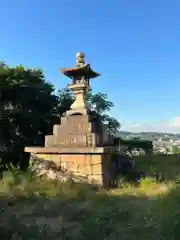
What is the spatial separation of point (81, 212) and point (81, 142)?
3.21 metres

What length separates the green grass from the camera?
3295 mm

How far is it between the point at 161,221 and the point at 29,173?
13.9ft

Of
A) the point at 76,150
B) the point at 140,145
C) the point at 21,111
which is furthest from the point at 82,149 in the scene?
the point at 140,145

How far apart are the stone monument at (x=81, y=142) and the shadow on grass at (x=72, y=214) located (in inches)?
42.5

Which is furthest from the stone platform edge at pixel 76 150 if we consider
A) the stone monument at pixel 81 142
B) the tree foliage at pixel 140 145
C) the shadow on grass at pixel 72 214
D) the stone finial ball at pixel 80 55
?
the tree foliage at pixel 140 145

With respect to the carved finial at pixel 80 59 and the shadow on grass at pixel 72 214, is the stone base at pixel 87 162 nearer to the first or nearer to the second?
the shadow on grass at pixel 72 214

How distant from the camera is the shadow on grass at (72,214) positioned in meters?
3.32

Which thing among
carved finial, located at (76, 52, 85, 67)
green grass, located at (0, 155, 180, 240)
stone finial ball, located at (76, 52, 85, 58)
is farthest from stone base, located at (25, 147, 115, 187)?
stone finial ball, located at (76, 52, 85, 58)

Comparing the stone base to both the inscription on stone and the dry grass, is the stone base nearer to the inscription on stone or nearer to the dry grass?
the inscription on stone

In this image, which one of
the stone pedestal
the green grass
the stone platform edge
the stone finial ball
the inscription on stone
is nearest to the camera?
the green grass

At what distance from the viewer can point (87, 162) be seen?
712cm

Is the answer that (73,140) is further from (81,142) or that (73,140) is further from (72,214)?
(72,214)

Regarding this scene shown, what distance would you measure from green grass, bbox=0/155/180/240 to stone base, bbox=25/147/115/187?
0.75 metres

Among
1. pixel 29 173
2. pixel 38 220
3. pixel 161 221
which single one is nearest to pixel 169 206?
pixel 161 221
